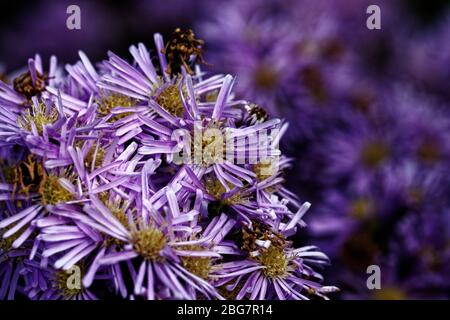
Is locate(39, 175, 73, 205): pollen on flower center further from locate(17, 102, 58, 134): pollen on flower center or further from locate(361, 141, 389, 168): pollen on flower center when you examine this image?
locate(361, 141, 389, 168): pollen on flower center

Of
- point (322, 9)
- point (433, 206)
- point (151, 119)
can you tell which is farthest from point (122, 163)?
point (322, 9)

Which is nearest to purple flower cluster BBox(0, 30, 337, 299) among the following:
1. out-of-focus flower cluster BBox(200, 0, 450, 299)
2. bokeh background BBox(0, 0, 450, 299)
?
bokeh background BBox(0, 0, 450, 299)

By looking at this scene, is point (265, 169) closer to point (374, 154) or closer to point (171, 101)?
point (171, 101)

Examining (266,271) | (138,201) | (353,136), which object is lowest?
(266,271)

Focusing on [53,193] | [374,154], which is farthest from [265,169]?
[374,154]

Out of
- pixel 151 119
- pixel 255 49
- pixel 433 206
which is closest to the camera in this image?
pixel 151 119

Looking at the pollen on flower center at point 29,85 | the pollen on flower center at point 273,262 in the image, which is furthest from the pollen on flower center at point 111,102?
the pollen on flower center at point 273,262
